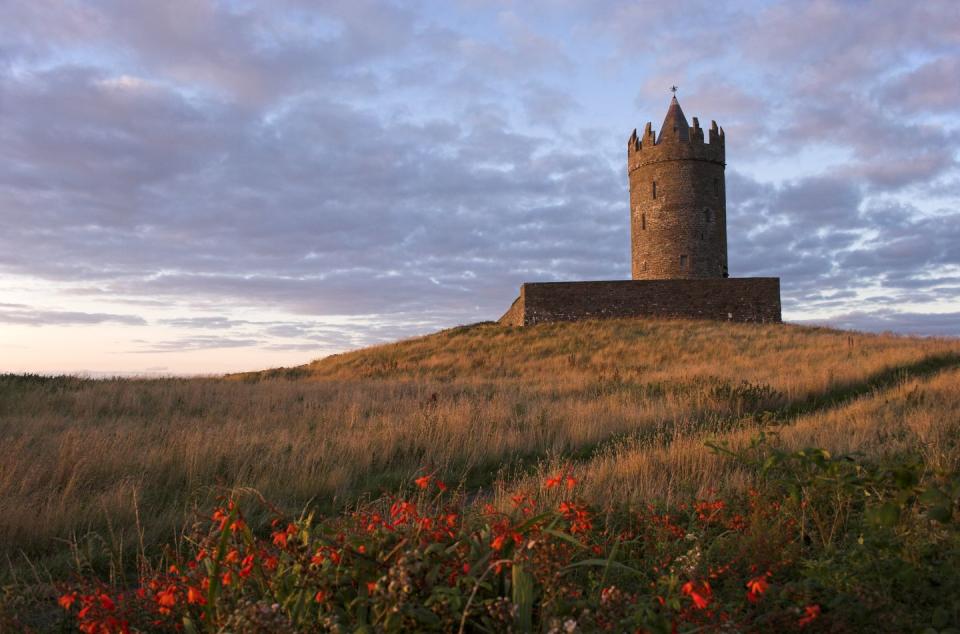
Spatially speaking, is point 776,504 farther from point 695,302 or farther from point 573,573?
point 695,302

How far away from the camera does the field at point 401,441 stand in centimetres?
489

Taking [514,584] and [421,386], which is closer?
[514,584]

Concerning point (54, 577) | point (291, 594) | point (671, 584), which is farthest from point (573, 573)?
point (54, 577)

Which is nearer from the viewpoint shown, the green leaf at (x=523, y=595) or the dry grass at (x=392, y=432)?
the green leaf at (x=523, y=595)

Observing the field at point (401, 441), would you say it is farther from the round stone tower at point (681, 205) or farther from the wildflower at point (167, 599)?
the round stone tower at point (681, 205)

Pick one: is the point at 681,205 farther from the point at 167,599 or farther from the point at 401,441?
the point at 167,599

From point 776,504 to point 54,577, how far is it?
4740mm

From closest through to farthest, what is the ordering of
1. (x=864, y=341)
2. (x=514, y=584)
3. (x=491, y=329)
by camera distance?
(x=514, y=584) < (x=864, y=341) < (x=491, y=329)

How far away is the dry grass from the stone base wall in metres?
12.6

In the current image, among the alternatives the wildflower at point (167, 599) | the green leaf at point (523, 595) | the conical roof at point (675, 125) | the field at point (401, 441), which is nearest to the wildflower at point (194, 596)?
the wildflower at point (167, 599)

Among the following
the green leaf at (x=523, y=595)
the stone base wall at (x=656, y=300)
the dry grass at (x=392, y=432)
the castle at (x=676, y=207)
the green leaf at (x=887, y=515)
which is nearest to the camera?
the green leaf at (x=523, y=595)

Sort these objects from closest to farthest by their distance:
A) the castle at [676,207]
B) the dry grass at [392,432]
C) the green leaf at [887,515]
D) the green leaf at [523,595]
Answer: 1. the green leaf at [523,595]
2. the green leaf at [887,515]
3. the dry grass at [392,432]
4. the castle at [676,207]

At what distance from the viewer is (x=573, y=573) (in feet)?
11.5

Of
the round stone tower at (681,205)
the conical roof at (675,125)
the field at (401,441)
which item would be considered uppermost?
the conical roof at (675,125)
